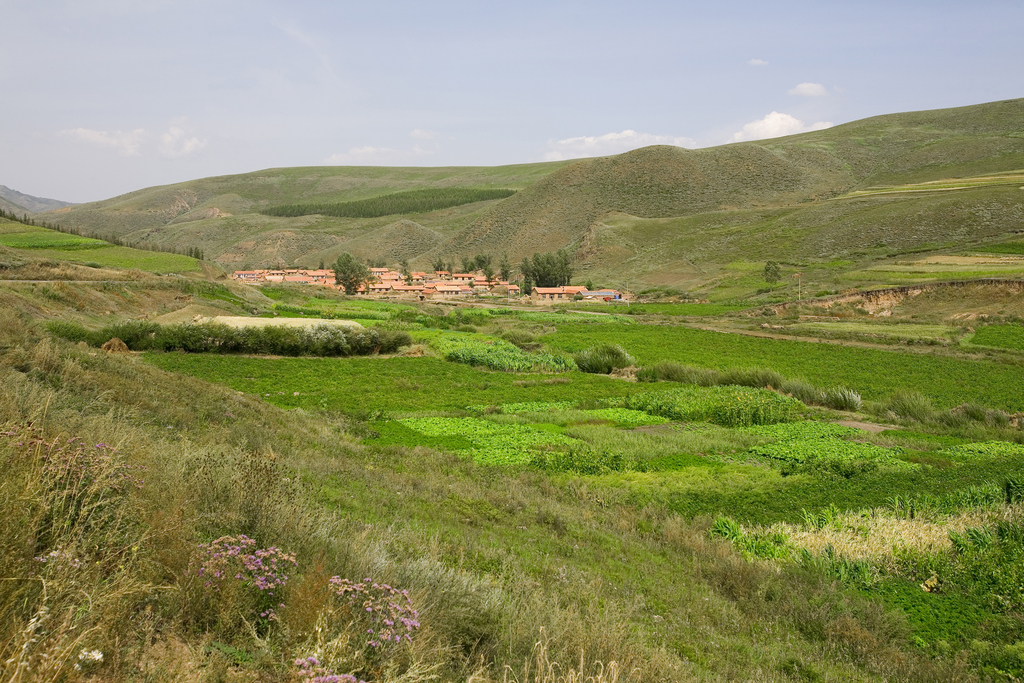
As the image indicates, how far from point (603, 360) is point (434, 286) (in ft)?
242

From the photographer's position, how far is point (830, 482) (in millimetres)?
10938

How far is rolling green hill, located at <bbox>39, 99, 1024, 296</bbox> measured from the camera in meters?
75.4

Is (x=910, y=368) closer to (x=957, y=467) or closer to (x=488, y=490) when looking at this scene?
(x=957, y=467)

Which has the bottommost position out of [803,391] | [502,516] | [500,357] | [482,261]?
[803,391]

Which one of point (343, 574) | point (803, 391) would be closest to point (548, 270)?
point (803, 391)

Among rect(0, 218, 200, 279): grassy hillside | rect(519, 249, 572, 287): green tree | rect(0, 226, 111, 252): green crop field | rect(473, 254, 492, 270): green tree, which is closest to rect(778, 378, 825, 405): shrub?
rect(0, 218, 200, 279): grassy hillside

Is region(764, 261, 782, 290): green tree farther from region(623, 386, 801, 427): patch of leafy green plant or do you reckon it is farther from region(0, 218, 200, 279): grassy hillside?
region(0, 218, 200, 279): grassy hillside

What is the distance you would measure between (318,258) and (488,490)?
15034 centimetres

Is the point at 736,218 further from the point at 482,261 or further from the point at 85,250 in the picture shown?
the point at 85,250

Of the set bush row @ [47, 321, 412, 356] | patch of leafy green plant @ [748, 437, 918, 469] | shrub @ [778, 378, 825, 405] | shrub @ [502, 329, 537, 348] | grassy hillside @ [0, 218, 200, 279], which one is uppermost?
grassy hillside @ [0, 218, 200, 279]

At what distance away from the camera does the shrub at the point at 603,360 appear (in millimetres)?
27969

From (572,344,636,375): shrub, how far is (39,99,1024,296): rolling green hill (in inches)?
1632

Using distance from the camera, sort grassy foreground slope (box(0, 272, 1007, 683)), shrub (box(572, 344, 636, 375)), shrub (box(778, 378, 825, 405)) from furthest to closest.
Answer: shrub (box(572, 344, 636, 375))
shrub (box(778, 378, 825, 405))
grassy foreground slope (box(0, 272, 1007, 683))

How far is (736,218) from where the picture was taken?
337 ft
